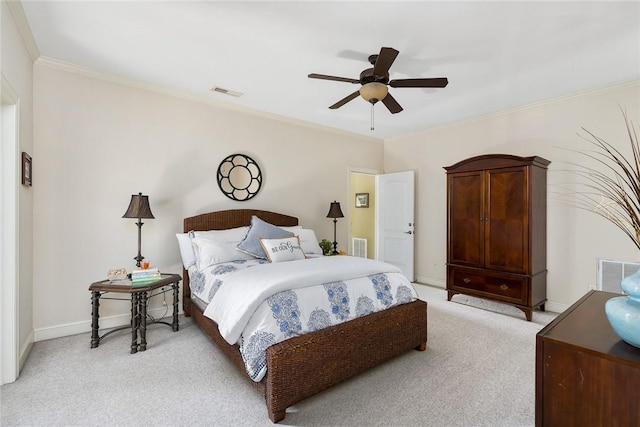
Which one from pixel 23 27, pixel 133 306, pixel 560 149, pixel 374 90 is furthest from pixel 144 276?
pixel 560 149

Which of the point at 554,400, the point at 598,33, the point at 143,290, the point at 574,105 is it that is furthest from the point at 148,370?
the point at 574,105

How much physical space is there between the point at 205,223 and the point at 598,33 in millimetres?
4031

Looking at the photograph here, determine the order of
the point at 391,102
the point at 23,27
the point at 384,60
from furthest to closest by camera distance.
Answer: the point at 391,102 → the point at 23,27 → the point at 384,60

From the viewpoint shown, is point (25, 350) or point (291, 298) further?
point (25, 350)

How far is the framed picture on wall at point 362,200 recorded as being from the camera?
6645 mm

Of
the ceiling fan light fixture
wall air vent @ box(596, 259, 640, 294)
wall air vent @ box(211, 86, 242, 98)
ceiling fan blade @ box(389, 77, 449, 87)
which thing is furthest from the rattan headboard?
wall air vent @ box(596, 259, 640, 294)

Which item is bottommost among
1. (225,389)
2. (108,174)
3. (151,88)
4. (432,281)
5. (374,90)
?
(225,389)

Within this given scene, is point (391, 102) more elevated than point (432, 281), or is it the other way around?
point (391, 102)

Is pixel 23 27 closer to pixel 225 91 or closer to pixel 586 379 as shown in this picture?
pixel 225 91

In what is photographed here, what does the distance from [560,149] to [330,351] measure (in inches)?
146

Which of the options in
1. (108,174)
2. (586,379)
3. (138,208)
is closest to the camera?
(586,379)

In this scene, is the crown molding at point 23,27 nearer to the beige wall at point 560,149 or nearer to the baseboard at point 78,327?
the baseboard at point 78,327

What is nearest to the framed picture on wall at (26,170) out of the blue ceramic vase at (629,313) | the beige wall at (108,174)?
the beige wall at (108,174)

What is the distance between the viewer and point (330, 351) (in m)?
2.04
